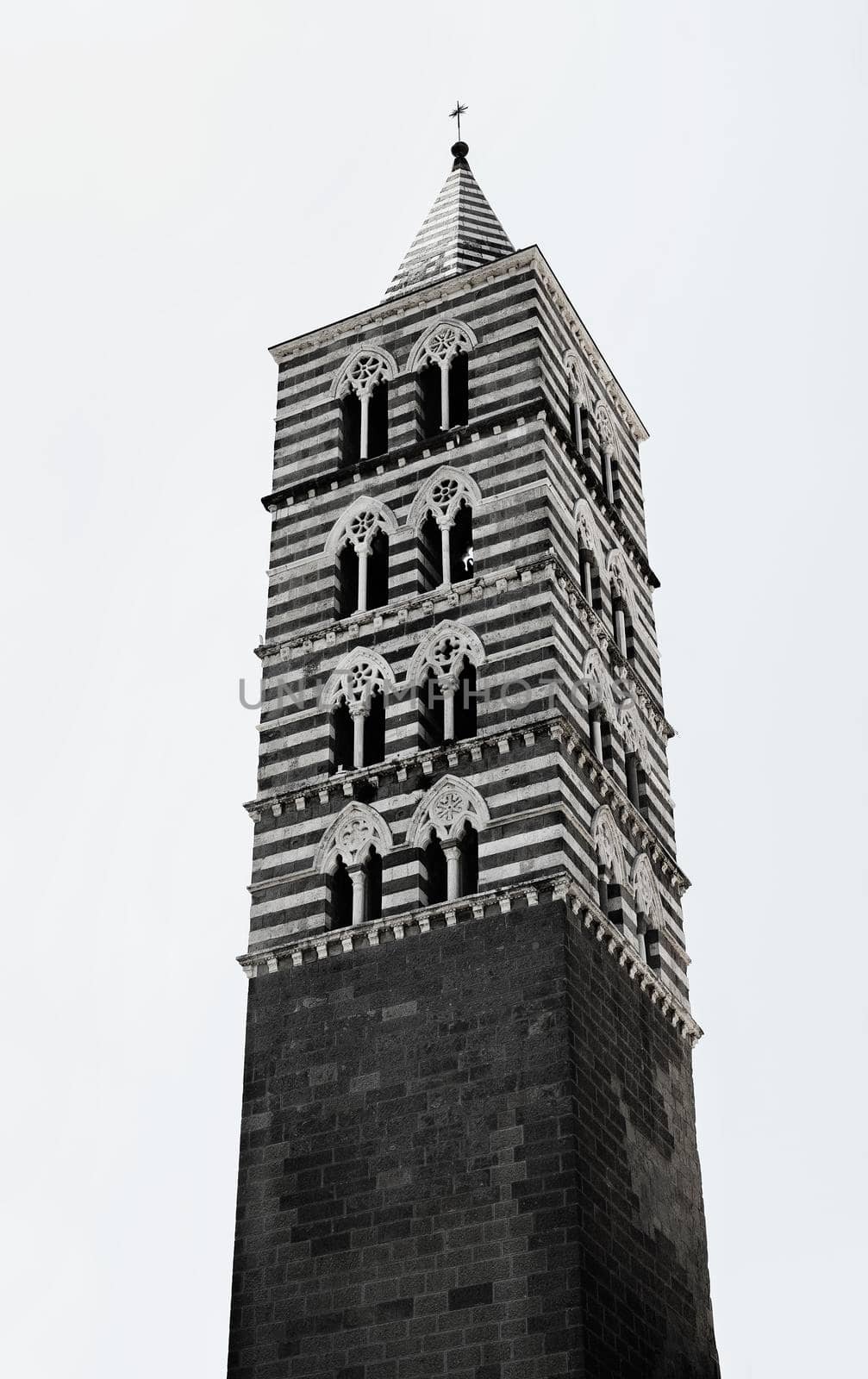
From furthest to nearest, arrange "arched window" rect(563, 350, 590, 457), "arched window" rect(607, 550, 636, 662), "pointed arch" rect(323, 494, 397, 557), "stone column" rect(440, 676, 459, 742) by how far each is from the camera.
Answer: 1. "arched window" rect(563, 350, 590, 457)
2. "arched window" rect(607, 550, 636, 662)
3. "pointed arch" rect(323, 494, 397, 557)
4. "stone column" rect(440, 676, 459, 742)

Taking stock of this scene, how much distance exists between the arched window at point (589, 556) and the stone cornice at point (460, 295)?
3.39 metres

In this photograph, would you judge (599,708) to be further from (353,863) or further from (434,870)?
(353,863)

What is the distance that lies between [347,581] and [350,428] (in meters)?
2.91

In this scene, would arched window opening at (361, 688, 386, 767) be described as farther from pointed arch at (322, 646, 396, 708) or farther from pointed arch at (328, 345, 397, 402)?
pointed arch at (328, 345, 397, 402)

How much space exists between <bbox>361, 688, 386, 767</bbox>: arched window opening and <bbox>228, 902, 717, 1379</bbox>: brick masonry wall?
3.18 m

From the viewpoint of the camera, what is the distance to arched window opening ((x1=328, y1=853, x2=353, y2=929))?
2423 cm

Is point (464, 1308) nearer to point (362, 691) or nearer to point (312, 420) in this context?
point (362, 691)

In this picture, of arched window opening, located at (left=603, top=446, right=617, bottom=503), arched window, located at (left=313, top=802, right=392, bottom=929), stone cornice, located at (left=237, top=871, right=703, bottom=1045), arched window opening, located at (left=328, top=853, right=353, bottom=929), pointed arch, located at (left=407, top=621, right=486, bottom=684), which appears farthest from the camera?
arched window opening, located at (left=603, top=446, right=617, bottom=503)

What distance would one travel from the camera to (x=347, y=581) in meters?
27.4

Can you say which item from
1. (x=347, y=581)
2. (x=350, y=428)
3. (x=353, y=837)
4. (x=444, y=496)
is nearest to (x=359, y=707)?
(x=353, y=837)

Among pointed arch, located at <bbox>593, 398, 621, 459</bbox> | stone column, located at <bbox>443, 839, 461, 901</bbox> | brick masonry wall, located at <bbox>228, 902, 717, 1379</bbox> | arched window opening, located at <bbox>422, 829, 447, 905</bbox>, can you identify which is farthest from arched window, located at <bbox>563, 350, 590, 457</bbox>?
brick masonry wall, located at <bbox>228, 902, 717, 1379</bbox>

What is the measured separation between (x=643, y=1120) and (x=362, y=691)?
6.76 m

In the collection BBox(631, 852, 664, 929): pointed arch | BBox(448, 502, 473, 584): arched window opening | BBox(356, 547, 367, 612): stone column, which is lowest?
BBox(631, 852, 664, 929): pointed arch

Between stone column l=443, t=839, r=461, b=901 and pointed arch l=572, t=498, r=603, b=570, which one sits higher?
pointed arch l=572, t=498, r=603, b=570
